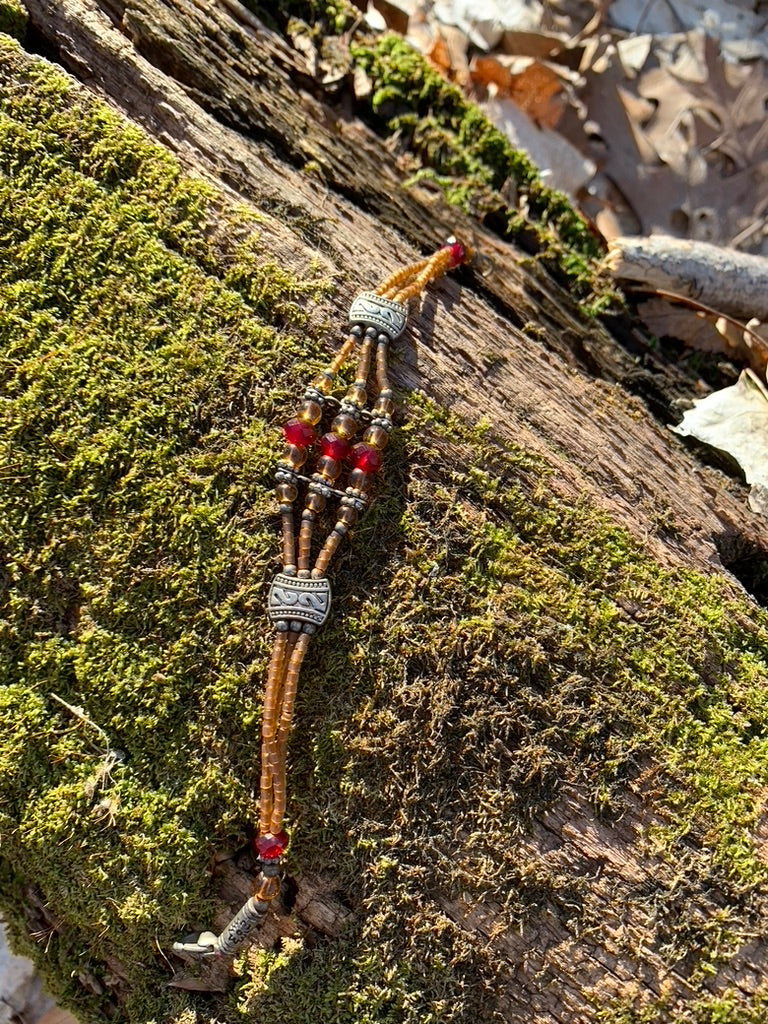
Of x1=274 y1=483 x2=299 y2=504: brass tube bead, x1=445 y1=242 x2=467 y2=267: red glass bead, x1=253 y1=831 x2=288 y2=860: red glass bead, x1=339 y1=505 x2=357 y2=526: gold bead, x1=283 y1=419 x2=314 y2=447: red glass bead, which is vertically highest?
x1=445 y1=242 x2=467 y2=267: red glass bead

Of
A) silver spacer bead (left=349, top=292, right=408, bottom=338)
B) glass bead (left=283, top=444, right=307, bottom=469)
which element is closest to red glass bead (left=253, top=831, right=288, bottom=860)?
glass bead (left=283, top=444, right=307, bottom=469)

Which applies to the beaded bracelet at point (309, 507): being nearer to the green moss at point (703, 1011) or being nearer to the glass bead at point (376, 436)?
the glass bead at point (376, 436)

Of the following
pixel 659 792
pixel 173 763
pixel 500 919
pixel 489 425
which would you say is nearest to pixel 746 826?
pixel 659 792

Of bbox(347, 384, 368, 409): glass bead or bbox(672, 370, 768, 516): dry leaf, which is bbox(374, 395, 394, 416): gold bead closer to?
bbox(347, 384, 368, 409): glass bead

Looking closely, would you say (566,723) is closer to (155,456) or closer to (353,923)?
(353,923)

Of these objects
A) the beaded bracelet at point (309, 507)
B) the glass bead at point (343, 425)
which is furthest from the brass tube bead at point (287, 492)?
the glass bead at point (343, 425)

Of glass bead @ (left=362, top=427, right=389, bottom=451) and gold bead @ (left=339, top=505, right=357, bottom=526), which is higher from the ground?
glass bead @ (left=362, top=427, right=389, bottom=451)

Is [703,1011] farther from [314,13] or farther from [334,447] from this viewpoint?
[314,13]
